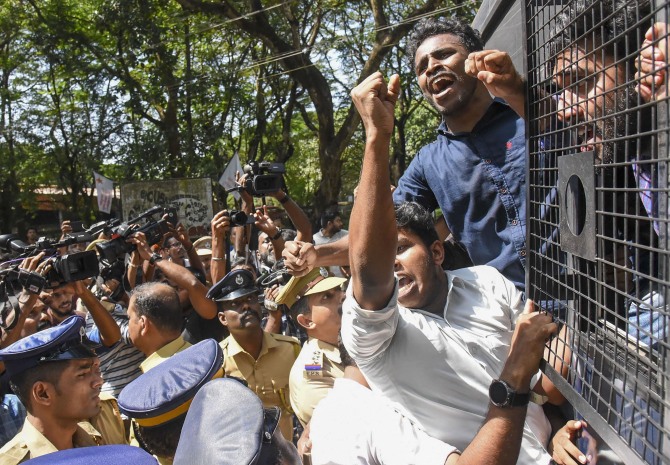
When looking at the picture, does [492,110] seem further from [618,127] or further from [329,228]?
[329,228]

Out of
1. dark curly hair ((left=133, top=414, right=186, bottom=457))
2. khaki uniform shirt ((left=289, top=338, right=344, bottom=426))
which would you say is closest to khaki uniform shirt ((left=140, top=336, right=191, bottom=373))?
khaki uniform shirt ((left=289, top=338, right=344, bottom=426))

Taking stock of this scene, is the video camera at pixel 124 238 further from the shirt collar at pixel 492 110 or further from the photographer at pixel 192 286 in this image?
the shirt collar at pixel 492 110

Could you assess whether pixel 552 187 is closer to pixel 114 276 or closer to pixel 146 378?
pixel 146 378

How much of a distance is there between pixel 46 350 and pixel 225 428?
218cm

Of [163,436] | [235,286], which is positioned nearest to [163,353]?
[235,286]

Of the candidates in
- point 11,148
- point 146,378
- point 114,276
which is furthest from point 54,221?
point 146,378

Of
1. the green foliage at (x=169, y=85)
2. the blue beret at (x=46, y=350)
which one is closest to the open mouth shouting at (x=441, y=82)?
the blue beret at (x=46, y=350)

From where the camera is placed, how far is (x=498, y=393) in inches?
71.5

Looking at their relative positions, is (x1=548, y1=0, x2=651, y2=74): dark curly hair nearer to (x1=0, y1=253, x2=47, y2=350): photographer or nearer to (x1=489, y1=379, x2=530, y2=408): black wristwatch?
(x1=489, y1=379, x2=530, y2=408): black wristwatch

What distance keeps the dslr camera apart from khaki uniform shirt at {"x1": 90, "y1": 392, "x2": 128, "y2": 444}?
1982 mm

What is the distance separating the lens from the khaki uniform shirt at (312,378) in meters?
3.57

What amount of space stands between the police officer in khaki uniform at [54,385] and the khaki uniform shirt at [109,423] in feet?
0.84

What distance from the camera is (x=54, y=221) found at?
26.4 m

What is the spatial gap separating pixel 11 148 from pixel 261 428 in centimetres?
1840
